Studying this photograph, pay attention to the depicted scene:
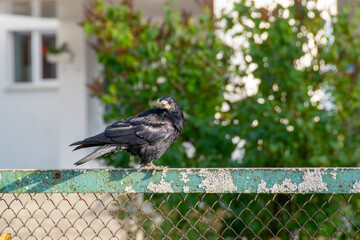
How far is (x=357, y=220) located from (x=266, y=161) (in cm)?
77

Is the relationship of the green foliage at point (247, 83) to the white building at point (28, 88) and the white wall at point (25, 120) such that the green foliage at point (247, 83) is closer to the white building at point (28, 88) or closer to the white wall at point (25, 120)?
the white building at point (28, 88)

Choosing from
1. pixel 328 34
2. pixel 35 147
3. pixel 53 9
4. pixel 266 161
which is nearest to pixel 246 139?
pixel 266 161

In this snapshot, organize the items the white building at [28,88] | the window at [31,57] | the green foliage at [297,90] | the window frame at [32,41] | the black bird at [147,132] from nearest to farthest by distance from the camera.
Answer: the black bird at [147,132] → the green foliage at [297,90] → the white building at [28,88] → the window frame at [32,41] → the window at [31,57]

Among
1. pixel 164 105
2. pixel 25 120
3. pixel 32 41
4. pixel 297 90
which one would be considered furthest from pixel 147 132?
pixel 32 41

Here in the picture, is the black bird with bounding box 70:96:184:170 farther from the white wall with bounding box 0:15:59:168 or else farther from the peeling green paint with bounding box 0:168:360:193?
the white wall with bounding box 0:15:59:168

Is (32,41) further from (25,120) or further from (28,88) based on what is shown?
(25,120)

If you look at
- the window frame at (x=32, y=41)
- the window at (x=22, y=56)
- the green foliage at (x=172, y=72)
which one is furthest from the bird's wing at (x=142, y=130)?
the window at (x=22, y=56)

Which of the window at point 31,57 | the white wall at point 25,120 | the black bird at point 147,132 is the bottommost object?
the white wall at point 25,120

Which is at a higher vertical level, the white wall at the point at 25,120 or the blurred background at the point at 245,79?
the blurred background at the point at 245,79

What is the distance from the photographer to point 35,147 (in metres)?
11.1

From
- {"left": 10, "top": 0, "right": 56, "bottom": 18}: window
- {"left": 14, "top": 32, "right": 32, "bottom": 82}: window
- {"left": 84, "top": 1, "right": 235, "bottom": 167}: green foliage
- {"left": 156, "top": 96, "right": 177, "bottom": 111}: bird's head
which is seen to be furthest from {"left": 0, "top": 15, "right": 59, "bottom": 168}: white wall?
{"left": 156, "top": 96, "right": 177, "bottom": 111}: bird's head

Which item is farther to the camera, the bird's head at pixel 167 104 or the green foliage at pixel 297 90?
the green foliage at pixel 297 90

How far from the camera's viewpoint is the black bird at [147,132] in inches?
107

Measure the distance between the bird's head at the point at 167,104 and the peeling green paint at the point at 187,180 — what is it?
1.00m
